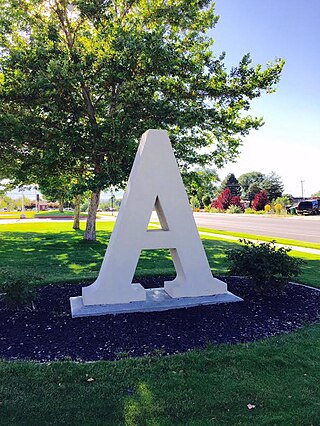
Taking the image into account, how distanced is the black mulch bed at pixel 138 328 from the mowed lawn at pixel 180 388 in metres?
0.29

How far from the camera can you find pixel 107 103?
13.0 meters

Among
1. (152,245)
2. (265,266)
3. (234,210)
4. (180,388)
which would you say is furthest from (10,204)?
(180,388)

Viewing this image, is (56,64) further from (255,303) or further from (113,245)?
(255,303)

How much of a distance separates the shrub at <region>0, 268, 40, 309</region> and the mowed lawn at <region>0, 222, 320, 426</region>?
1.66 m

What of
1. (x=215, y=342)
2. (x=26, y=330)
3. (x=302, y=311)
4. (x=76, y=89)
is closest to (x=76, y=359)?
(x=26, y=330)

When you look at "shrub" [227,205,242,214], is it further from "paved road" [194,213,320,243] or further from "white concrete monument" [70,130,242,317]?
"white concrete monument" [70,130,242,317]

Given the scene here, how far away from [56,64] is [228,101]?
621 cm

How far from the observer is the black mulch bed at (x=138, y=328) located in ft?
13.3

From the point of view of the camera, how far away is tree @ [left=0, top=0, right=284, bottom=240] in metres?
10.3

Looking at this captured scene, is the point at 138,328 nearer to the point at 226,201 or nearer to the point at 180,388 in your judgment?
the point at 180,388

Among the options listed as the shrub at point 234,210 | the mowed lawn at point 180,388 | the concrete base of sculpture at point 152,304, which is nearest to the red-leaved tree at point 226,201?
the shrub at point 234,210

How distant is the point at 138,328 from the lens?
4.67 meters

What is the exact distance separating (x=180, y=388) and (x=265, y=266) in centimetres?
342

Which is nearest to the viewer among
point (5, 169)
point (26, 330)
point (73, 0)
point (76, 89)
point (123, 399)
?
point (123, 399)
